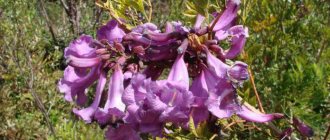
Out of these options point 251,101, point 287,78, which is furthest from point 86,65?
point 287,78

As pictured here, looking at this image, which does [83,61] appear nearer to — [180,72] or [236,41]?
[180,72]

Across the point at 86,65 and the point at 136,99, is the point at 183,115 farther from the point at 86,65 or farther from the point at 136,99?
the point at 86,65

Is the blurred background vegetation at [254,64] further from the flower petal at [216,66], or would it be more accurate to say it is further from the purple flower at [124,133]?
the purple flower at [124,133]

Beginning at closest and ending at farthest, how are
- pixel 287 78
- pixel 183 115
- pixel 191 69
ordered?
pixel 183 115 < pixel 191 69 < pixel 287 78

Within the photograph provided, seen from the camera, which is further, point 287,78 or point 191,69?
point 287,78

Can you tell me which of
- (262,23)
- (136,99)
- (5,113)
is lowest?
(5,113)

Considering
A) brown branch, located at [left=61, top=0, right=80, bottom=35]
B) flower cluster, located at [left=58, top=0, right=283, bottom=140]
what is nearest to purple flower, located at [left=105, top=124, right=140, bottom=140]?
flower cluster, located at [left=58, top=0, right=283, bottom=140]

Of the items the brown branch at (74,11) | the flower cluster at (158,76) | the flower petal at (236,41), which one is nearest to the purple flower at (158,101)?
the flower cluster at (158,76)
